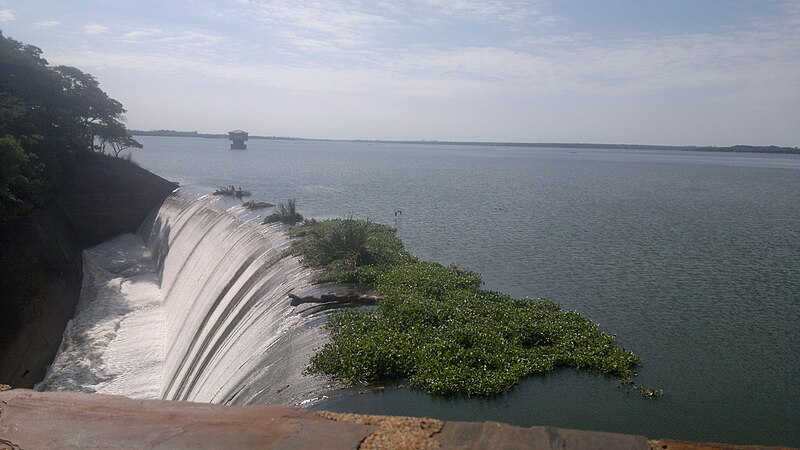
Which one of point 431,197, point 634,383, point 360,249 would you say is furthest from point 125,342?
point 431,197

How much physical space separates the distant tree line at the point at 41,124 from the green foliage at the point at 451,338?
15.8m

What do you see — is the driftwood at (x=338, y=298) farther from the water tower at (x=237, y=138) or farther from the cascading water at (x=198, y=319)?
the water tower at (x=237, y=138)

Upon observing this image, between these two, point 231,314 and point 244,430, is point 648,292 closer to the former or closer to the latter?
point 231,314

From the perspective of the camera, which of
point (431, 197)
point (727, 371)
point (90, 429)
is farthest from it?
point (431, 197)

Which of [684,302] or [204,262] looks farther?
[204,262]

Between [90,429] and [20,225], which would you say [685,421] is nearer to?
[90,429]

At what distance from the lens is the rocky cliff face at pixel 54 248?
59.3 feet

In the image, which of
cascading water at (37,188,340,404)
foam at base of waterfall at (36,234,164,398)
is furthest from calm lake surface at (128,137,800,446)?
foam at base of waterfall at (36,234,164,398)

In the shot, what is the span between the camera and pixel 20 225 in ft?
73.9

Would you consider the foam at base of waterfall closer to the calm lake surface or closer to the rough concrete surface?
the rough concrete surface

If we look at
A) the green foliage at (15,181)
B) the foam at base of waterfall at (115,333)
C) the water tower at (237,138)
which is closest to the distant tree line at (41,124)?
the green foliage at (15,181)

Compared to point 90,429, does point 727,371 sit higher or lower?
lower

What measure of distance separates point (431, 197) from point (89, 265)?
2271 centimetres

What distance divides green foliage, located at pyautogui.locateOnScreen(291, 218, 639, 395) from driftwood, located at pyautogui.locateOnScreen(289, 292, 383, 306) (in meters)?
0.49
